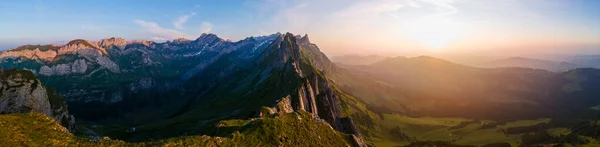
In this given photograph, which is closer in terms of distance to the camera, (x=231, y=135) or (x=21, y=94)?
(x=231, y=135)

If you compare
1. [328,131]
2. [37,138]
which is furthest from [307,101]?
[37,138]

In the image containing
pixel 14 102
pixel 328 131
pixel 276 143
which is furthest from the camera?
pixel 14 102

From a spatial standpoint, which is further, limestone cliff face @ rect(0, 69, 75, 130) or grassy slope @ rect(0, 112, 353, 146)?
limestone cliff face @ rect(0, 69, 75, 130)

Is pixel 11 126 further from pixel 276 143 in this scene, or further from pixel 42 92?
pixel 42 92

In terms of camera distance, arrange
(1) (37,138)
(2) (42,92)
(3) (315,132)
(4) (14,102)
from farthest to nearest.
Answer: (2) (42,92), (4) (14,102), (3) (315,132), (1) (37,138)

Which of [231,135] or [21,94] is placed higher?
[21,94]


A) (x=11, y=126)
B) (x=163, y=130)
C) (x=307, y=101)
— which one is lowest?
(x=163, y=130)

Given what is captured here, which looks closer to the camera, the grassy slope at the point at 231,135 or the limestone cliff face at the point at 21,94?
the grassy slope at the point at 231,135

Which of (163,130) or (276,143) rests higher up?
(276,143)
